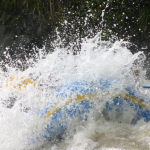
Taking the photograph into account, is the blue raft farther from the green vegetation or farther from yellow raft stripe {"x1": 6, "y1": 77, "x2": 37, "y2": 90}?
the green vegetation

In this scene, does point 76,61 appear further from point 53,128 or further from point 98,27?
point 98,27

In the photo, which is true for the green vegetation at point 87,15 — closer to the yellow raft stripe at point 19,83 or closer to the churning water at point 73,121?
the churning water at point 73,121

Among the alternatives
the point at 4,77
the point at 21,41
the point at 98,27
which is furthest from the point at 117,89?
the point at 21,41

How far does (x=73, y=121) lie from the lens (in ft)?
5.82

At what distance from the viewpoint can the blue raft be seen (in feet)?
5.69

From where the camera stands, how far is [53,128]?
5.70 feet

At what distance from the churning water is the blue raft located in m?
0.06

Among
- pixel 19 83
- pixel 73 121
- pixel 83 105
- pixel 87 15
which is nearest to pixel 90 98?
pixel 83 105

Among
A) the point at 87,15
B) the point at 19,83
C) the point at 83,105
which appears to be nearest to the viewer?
the point at 83,105

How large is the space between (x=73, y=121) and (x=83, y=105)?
0.21m

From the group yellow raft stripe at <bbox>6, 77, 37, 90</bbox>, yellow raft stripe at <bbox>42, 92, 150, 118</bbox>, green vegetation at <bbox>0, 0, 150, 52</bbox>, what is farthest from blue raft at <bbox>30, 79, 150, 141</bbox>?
green vegetation at <bbox>0, 0, 150, 52</bbox>

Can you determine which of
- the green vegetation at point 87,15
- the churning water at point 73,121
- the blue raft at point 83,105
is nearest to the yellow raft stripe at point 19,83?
the churning water at point 73,121

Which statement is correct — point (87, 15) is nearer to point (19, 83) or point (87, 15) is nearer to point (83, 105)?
point (19, 83)

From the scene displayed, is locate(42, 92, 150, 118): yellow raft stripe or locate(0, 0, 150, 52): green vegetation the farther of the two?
locate(0, 0, 150, 52): green vegetation
